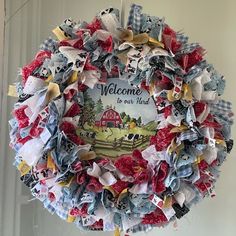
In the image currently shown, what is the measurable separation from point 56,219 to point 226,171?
50 centimetres

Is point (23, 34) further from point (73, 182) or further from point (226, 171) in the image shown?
point (226, 171)

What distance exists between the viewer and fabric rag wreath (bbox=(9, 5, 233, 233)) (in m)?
0.85

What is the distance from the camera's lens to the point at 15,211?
119cm

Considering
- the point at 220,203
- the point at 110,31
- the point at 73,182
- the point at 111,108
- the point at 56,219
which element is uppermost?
the point at 110,31

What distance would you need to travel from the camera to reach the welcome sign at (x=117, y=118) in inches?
35.8

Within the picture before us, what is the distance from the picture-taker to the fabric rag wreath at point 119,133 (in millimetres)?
850

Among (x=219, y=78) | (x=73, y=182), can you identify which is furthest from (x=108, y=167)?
(x=219, y=78)

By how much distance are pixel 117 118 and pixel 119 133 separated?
0.03 m

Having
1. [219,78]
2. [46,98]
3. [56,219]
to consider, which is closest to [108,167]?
[46,98]

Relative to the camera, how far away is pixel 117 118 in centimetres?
92

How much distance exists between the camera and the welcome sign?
35.8 inches

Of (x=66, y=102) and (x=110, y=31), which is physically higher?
(x=110, y=31)

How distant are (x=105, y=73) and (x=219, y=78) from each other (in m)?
0.24

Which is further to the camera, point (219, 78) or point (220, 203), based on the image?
point (220, 203)
